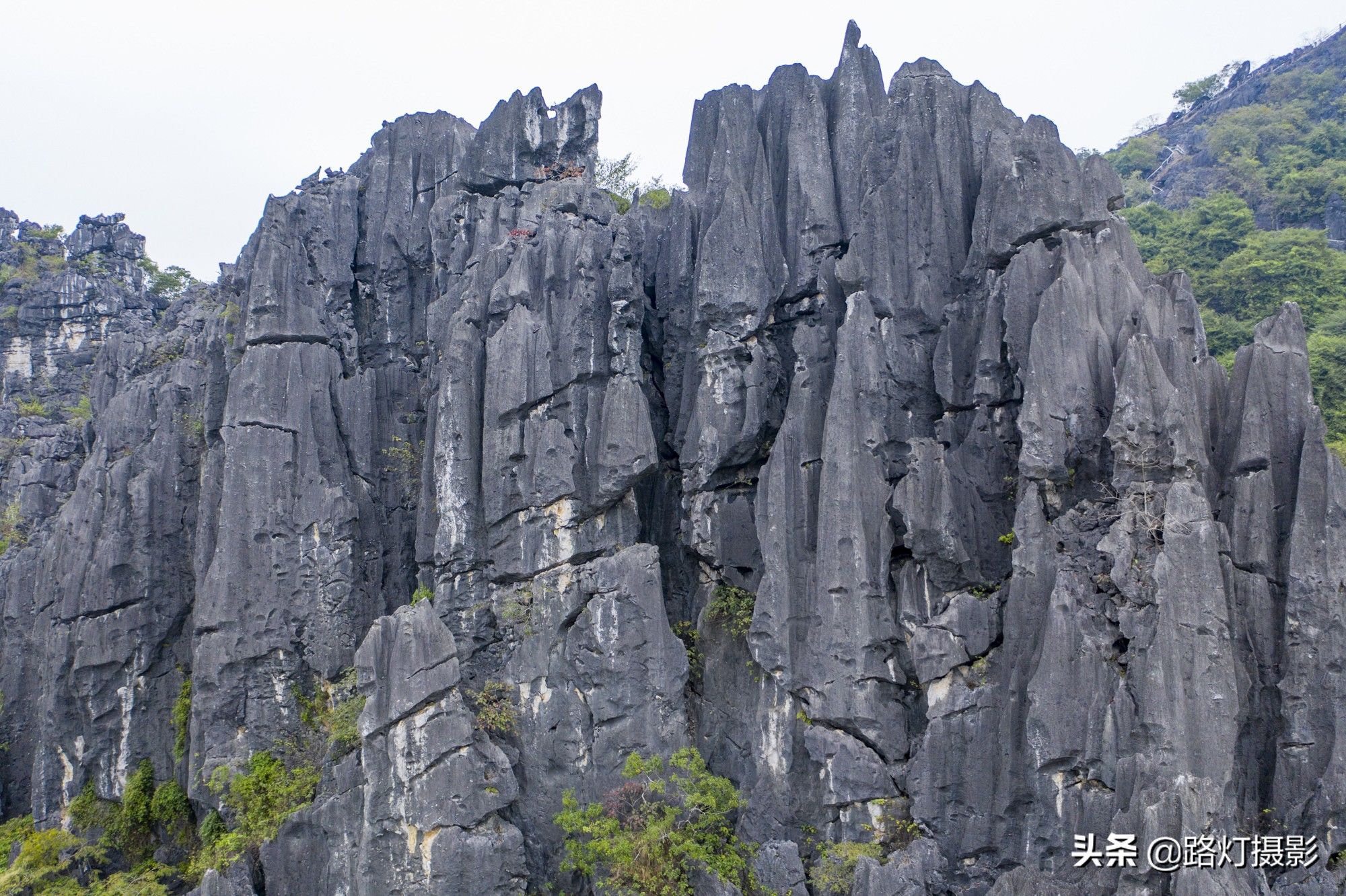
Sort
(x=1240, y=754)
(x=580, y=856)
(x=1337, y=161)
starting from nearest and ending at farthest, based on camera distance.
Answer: (x=1240, y=754) → (x=580, y=856) → (x=1337, y=161)

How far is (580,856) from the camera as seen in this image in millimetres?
21594

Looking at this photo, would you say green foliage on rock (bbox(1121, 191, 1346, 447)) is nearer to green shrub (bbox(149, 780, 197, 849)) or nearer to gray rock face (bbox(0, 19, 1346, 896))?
gray rock face (bbox(0, 19, 1346, 896))

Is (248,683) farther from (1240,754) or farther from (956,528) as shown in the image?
(1240,754)

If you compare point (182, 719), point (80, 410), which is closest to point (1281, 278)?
point (182, 719)

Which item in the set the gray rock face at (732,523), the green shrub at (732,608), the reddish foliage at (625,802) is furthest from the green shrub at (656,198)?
the reddish foliage at (625,802)

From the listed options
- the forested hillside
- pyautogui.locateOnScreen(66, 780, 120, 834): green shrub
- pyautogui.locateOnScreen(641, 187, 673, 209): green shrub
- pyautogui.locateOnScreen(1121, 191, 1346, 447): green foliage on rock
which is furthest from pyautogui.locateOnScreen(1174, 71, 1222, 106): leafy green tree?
pyautogui.locateOnScreen(66, 780, 120, 834): green shrub

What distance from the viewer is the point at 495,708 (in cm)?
2314

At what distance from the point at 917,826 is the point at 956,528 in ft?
18.0

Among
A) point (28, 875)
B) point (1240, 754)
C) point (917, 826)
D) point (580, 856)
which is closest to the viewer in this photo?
point (1240, 754)

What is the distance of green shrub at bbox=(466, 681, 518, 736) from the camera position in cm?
2291

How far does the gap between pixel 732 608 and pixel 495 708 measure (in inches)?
211

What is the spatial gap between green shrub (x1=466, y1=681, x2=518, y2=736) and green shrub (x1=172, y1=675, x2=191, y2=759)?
773 cm

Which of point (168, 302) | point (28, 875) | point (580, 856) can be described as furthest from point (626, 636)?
point (168, 302)

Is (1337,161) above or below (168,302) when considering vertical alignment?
above
